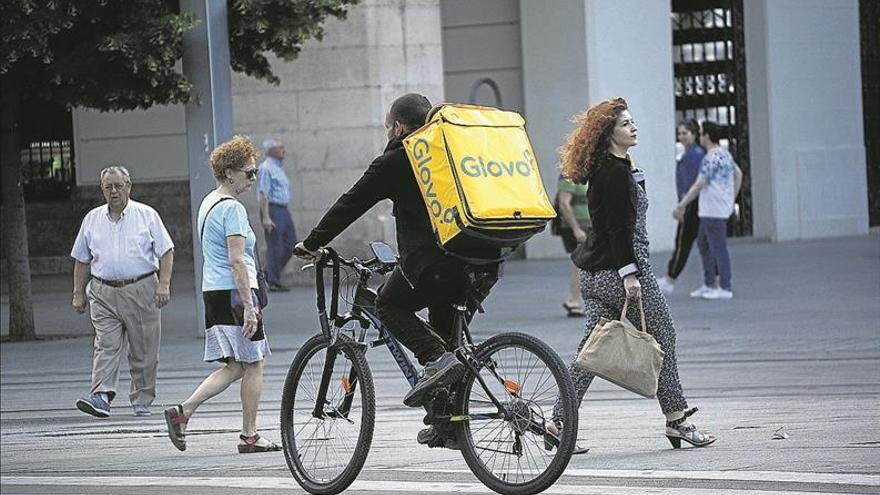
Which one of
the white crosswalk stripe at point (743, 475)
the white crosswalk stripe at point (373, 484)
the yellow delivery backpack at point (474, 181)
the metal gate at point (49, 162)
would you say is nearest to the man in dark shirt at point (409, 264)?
the yellow delivery backpack at point (474, 181)

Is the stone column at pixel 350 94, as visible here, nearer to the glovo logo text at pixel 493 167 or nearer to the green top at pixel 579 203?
the green top at pixel 579 203

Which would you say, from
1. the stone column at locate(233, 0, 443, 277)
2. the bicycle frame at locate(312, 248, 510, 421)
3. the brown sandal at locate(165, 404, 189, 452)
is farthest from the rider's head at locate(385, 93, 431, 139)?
the stone column at locate(233, 0, 443, 277)

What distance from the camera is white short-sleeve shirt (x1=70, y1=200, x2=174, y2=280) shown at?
11.0 m

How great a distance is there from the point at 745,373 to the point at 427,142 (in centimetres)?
521

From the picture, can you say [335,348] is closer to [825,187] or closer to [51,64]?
[51,64]

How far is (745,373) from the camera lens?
37.7 ft

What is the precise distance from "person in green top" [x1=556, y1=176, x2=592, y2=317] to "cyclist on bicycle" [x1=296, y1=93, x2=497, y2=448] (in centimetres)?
792

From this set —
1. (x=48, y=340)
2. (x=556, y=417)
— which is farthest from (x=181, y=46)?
(x=556, y=417)

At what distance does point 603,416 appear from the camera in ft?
32.0

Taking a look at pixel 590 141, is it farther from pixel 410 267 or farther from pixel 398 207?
pixel 410 267

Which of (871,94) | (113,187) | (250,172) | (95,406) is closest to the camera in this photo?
(250,172)

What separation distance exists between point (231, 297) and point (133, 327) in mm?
2081

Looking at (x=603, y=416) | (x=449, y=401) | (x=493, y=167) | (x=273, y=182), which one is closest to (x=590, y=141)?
(x=493, y=167)

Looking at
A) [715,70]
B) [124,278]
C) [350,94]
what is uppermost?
[715,70]
